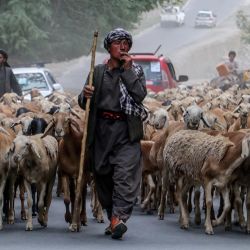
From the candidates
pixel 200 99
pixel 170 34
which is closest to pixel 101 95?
pixel 200 99

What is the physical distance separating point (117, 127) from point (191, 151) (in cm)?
181

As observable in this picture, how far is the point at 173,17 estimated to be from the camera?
76875 mm

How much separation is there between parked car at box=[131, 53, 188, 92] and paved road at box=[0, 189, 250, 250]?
13.0 meters

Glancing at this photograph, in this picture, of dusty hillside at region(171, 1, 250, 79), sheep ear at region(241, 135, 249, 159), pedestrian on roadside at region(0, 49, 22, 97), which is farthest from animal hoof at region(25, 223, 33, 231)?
dusty hillside at region(171, 1, 250, 79)

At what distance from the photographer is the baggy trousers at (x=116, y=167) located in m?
11.4

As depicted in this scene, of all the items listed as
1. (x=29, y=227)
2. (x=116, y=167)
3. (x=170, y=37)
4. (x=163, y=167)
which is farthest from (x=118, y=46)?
(x=170, y=37)

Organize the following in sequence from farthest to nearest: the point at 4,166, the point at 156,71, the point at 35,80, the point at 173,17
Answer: the point at 173,17 < the point at 156,71 < the point at 35,80 < the point at 4,166

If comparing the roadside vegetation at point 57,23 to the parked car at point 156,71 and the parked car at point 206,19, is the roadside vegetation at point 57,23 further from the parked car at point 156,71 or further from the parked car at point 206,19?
the parked car at point 206,19

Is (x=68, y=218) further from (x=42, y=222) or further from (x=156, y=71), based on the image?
(x=156, y=71)

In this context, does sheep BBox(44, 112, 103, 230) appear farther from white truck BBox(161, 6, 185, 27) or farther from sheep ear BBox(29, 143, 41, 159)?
white truck BBox(161, 6, 185, 27)

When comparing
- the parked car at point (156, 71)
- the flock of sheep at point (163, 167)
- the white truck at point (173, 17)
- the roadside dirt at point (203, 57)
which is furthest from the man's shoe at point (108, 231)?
the white truck at point (173, 17)

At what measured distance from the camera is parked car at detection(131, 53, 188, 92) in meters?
26.5

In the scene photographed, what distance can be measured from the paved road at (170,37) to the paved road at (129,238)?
3792cm

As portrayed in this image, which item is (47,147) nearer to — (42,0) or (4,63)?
(4,63)
